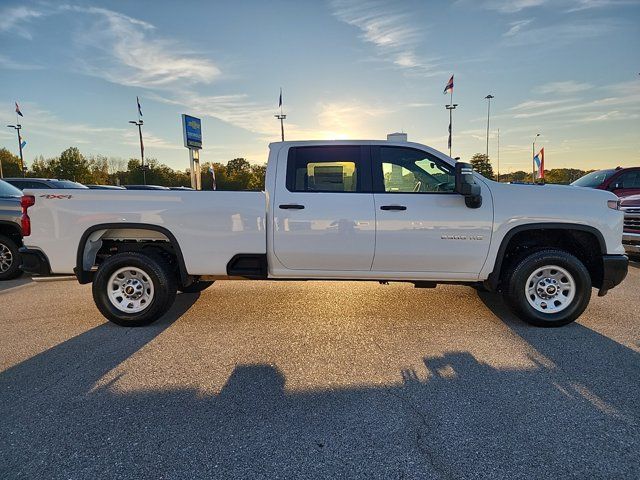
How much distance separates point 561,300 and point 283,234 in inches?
127

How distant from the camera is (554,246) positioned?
4457 mm

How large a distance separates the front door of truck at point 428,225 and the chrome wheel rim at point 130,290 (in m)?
2.66

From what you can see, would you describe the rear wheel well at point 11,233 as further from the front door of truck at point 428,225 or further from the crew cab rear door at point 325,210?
the front door of truck at point 428,225

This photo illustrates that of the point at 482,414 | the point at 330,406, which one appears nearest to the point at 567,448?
the point at 482,414

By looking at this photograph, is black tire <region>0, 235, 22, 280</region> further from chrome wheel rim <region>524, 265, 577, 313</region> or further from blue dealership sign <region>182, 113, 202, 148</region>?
blue dealership sign <region>182, 113, 202, 148</region>

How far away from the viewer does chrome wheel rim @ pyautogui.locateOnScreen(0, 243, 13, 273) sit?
6.76 meters

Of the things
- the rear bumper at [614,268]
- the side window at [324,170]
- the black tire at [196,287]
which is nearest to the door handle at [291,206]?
the side window at [324,170]

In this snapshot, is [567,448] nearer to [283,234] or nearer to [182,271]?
[283,234]

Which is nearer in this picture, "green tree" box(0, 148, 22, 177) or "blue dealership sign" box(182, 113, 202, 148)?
"blue dealership sign" box(182, 113, 202, 148)

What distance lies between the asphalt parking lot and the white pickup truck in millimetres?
531

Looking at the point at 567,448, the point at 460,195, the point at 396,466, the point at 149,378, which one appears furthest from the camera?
the point at 460,195

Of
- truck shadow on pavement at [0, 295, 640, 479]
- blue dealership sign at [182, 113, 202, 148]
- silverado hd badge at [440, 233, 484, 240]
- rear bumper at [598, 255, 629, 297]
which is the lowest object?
truck shadow on pavement at [0, 295, 640, 479]

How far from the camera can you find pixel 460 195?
409 centimetres

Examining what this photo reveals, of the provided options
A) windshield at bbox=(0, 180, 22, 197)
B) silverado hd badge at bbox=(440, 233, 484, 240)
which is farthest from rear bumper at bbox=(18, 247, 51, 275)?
silverado hd badge at bbox=(440, 233, 484, 240)
